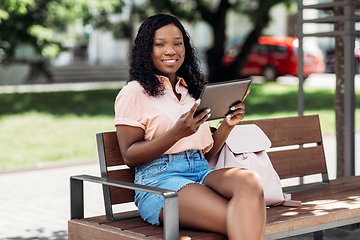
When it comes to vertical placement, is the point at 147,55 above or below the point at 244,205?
above

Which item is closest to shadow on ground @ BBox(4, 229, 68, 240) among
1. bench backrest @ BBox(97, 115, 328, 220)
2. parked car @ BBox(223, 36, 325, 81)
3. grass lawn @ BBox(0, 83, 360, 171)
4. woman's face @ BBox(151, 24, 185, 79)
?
bench backrest @ BBox(97, 115, 328, 220)

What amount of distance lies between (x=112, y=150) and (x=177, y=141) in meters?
0.54

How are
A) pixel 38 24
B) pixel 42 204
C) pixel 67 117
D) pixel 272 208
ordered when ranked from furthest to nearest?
pixel 38 24 → pixel 67 117 → pixel 42 204 → pixel 272 208

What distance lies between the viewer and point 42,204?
620 cm

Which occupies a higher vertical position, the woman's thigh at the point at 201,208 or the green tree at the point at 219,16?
the green tree at the point at 219,16

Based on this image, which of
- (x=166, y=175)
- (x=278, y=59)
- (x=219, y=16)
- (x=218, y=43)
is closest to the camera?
(x=166, y=175)

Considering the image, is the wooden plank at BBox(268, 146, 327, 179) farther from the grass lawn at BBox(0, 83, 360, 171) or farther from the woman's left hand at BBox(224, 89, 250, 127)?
the grass lawn at BBox(0, 83, 360, 171)

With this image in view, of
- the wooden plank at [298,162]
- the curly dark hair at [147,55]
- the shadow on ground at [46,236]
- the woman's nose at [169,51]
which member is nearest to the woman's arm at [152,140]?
the curly dark hair at [147,55]

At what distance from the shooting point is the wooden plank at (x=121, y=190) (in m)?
3.56

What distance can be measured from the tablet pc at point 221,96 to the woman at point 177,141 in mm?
44

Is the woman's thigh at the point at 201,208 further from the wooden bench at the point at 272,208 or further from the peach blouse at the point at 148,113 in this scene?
the peach blouse at the point at 148,113

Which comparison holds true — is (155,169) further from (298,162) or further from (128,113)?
(298,162)

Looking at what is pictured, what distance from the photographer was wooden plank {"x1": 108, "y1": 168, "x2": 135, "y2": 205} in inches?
140

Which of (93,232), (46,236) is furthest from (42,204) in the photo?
(93,232)
